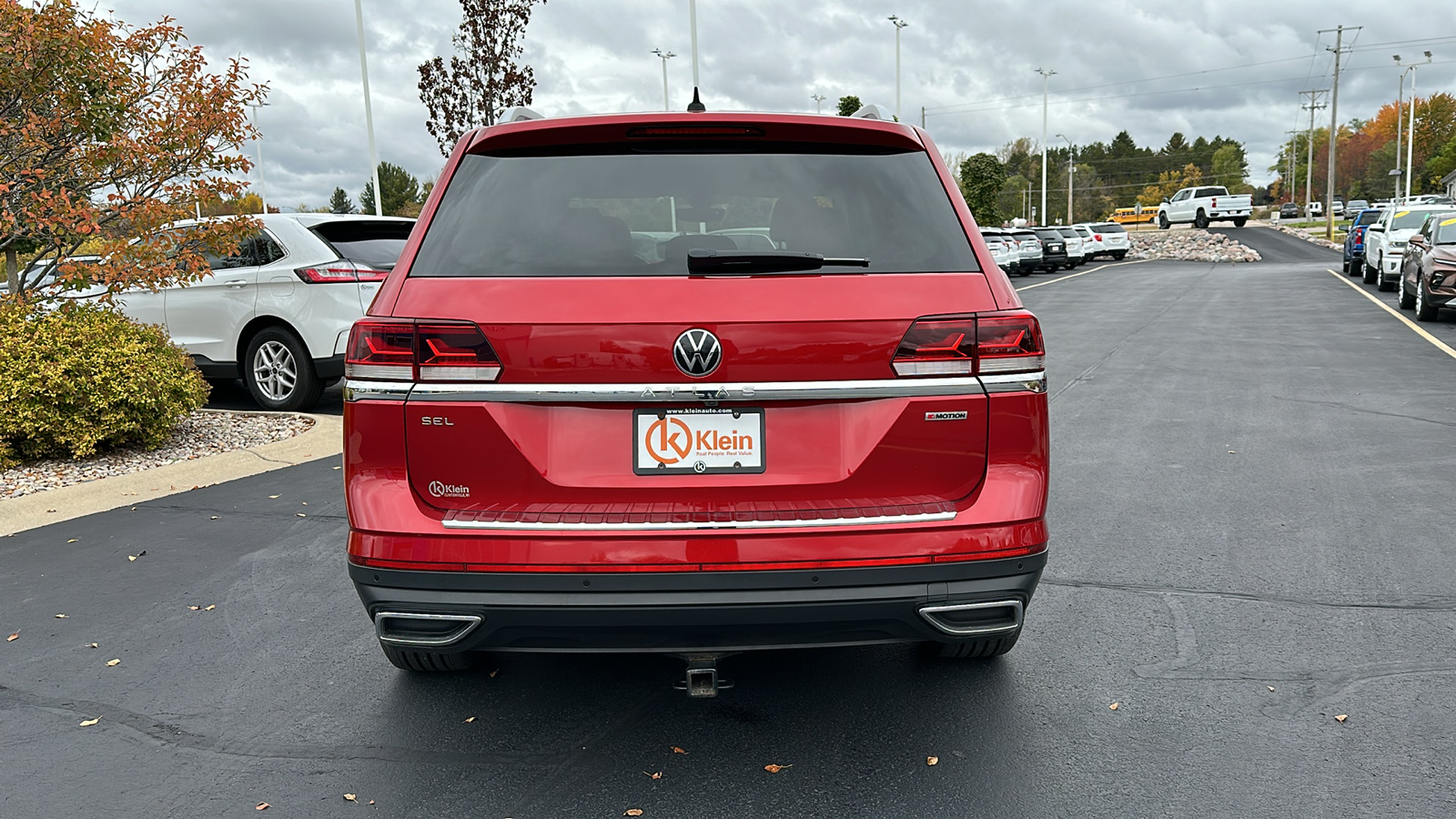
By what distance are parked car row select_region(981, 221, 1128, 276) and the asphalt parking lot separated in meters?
25.8

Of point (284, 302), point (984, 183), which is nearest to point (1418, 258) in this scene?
point (284, 302)

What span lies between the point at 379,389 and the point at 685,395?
818 mm

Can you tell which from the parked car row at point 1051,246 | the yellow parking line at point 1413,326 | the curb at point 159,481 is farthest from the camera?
the parked car row at point 1051,246

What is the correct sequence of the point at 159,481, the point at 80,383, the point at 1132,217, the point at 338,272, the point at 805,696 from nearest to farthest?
the point at 805,696 → the point at 159,481 → the point at 80,383 → the point at 338,272 → the point at 1132,217

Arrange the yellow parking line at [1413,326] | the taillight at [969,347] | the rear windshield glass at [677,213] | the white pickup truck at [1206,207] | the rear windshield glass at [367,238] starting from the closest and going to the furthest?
1. the taillight at [969,347]
2. the rear windshield glass at [677,213]
3. the rear windshield glass at [367,238]
4. the yellow parking line at [1413,326]
5. the white pickup truck at [1206,207]

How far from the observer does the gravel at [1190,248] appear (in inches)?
1764

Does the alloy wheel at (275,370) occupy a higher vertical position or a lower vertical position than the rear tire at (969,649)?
higher

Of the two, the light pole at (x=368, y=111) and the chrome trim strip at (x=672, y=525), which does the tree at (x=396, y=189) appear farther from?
the chrome trim strip at (x=672, y=525)

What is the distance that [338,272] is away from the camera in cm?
928

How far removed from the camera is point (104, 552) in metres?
5.59

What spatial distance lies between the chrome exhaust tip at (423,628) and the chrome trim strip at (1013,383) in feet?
4.73

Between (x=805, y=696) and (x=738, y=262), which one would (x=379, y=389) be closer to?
(x=738, y=262)

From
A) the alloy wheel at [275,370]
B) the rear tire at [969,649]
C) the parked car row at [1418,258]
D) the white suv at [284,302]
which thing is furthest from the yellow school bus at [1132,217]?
the rear tire at [969,649]

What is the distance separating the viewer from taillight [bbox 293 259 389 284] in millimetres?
9266
